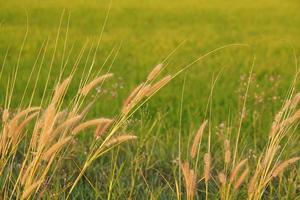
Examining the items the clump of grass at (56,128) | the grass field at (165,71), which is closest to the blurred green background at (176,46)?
the grass field at (165,71)

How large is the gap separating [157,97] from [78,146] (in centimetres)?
310

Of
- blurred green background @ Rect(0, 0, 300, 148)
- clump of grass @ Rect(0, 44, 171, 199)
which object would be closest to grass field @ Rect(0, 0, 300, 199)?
blurred green background @ Rect(0, 0, 300, 148)

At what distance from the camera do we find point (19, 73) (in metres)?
8.59

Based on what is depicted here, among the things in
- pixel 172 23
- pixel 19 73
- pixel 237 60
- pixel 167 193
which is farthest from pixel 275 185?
pixel 172 23

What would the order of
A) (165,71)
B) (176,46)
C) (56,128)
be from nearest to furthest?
(56,128) → (165,71) → (176,46)

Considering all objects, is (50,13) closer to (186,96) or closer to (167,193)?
(186,96)

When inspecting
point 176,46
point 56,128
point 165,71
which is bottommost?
point 176,46

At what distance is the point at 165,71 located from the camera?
356 inches

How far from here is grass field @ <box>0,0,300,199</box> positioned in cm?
368

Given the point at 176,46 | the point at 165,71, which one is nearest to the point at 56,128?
the point at 165,71

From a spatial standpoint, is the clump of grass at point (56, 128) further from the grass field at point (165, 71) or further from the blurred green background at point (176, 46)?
the blurred green background at point (176, 46)

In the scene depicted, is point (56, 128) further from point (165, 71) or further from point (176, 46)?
point (176, 46)

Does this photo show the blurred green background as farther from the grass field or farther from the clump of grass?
the clump of grass

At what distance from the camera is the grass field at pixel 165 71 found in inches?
145
